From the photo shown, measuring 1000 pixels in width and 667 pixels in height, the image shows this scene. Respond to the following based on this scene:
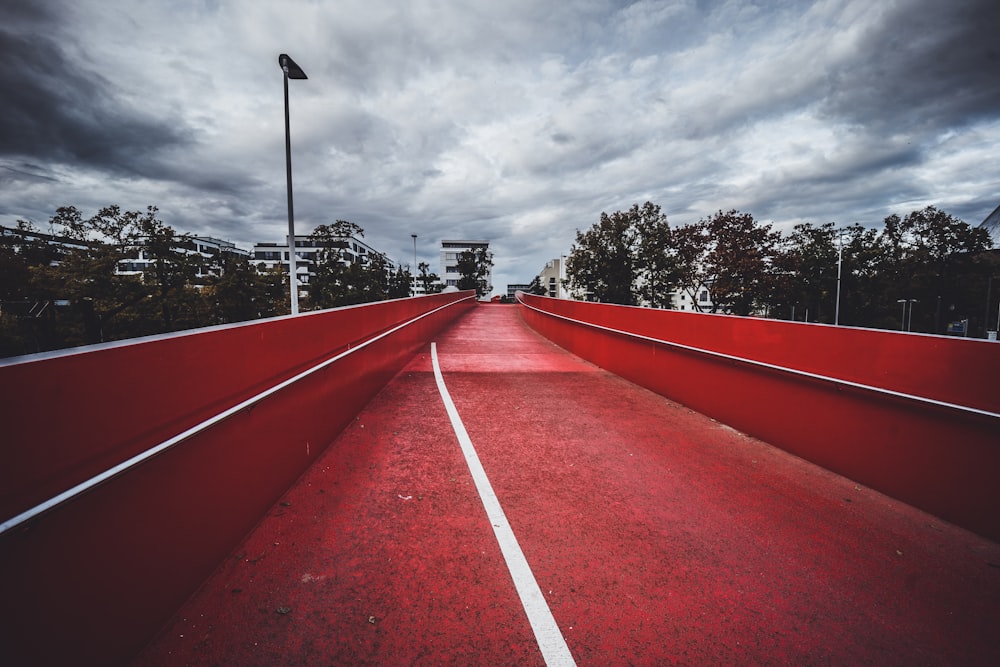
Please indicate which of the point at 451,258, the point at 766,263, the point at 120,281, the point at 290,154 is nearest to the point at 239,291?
the point at 120,281

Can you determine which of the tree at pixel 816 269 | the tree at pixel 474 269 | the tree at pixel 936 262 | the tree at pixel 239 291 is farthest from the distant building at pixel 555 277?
the tree at pixel 239 291

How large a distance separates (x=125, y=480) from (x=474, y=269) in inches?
2903

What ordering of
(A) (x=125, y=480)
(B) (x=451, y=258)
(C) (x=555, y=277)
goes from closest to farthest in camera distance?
1. (A) (x=125, y=480)
2. (C) (x=555, y=277)
3. (B) (x=451, y=258)

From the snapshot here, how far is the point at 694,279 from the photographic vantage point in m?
37.4

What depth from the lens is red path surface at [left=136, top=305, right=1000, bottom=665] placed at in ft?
7.45

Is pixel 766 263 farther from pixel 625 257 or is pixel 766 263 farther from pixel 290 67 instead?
pixel 290 67

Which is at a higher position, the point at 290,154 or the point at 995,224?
the point at 995,224

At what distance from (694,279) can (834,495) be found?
37138mm

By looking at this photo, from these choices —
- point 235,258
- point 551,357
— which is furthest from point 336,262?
point 551,357

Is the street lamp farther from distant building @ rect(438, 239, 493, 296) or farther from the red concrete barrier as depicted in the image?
distant building @ rect(438, 239, 493, 296)

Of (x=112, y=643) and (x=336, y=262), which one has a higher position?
(x=336, y=262)

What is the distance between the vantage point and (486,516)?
3.52 m

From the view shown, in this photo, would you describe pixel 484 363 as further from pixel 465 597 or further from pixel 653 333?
pixel 465 597

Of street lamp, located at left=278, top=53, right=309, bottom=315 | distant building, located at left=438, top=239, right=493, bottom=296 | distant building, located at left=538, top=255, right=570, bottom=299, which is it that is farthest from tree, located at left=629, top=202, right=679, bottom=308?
distant building, located at left=438, top=239, right=493, bottom=296
